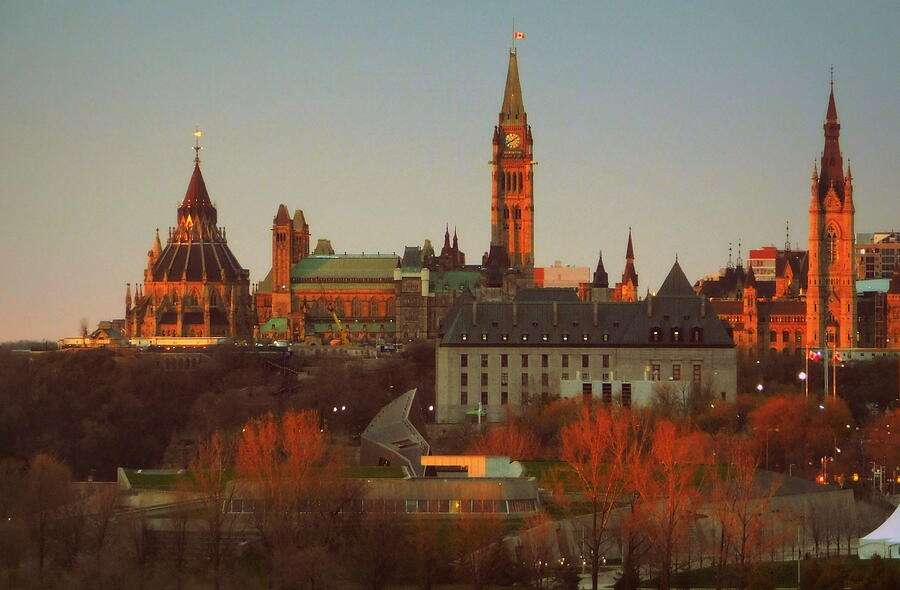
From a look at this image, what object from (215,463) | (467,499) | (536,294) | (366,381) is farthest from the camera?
(366,381)

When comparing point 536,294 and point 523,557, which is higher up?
point 536,294

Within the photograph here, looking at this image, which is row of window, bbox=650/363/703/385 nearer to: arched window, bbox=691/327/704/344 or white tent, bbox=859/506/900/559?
arched window, bbox=691/327/704/344

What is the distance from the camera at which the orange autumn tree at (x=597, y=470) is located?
9331 cm

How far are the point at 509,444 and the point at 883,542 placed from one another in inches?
1227

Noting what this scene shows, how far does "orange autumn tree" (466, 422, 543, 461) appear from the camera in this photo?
121500 millimetres

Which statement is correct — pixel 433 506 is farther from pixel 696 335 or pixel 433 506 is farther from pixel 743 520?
A: pixel 696 335

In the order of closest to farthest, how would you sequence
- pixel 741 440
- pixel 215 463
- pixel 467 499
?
pixel 467 499, pixel 215 463, pixel 741 440

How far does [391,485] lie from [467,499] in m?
3.19

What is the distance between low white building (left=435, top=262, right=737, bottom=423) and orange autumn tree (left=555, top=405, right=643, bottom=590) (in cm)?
2531

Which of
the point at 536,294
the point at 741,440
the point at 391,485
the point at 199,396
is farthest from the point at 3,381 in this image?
the point at 391,485

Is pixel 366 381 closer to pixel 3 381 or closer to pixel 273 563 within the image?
pixel 3 381

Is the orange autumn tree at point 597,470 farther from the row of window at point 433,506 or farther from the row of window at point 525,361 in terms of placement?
the row of window at point 525,361

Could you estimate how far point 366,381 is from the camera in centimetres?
19012

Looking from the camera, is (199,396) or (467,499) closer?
(467,499)
